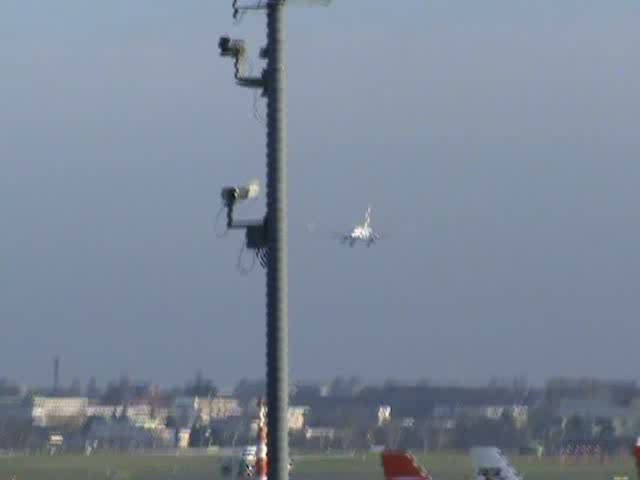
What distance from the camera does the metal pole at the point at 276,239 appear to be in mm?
18875

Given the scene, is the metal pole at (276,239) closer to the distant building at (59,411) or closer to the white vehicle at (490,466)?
the white vehicle at (490,466)

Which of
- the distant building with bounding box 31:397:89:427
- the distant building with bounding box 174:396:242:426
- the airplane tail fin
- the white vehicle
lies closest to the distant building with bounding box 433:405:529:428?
the distant building with bounding box 174:396:242:426

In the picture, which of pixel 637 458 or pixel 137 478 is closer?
pixel 637 458

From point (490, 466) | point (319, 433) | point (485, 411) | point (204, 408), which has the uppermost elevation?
point (485, 411)

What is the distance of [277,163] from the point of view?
1898cm

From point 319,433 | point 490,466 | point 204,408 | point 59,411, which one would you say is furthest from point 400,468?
point 59,411

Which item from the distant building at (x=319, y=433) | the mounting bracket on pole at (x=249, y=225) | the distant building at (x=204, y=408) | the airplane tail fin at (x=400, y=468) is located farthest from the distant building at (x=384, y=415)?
the mounting bracket on pole at (x=249, y=225)

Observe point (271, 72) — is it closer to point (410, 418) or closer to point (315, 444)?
point (410, 418)

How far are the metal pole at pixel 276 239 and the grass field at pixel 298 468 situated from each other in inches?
1912

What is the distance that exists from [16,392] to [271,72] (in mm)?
86320

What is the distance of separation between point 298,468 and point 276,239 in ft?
195

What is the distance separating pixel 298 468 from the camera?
77688 millimetres

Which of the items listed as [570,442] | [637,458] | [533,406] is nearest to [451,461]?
[570,442]

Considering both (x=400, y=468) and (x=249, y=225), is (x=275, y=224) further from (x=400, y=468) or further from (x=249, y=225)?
(x=400, y=468)
